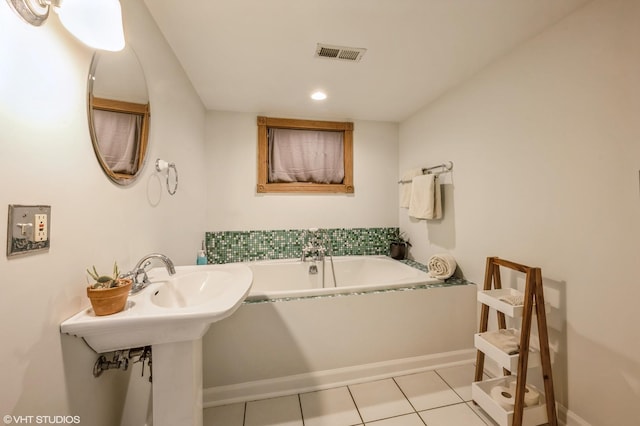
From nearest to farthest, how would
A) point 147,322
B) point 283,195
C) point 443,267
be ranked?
1. point 147,322
2. point 443,267
3. point 283,195

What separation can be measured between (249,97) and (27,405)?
7.62ft

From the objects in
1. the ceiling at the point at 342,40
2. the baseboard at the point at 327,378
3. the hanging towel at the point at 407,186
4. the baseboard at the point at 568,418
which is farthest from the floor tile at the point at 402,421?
the ceiling at the point at 342,40

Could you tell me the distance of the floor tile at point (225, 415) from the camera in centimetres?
144

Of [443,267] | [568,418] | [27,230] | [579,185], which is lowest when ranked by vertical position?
[568,418]

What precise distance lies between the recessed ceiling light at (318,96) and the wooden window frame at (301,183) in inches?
18.3

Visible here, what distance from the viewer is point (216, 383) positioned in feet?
5.25

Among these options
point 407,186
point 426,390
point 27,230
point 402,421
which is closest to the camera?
point 27,230

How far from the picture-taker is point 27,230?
A: 0.68m

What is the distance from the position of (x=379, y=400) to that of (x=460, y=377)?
65cm

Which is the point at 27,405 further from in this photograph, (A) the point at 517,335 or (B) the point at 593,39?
(B) the point at 593,39

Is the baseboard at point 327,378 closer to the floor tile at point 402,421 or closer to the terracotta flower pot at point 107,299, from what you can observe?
the floor tile at point 402,421

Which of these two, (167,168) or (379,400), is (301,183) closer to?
(167,168)

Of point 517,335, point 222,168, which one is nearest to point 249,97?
point 222,168

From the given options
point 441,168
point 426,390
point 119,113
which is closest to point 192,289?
point 119,113
